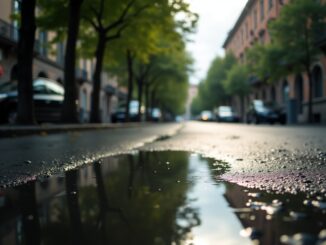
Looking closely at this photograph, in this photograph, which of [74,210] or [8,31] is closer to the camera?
[74,210]

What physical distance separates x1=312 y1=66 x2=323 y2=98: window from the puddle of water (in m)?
28.0

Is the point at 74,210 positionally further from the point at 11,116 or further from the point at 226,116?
→ the point at 226,116

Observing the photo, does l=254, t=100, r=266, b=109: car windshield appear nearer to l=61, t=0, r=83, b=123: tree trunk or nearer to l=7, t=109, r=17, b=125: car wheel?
l=61, t=0, r=83, b=123: tree trunk

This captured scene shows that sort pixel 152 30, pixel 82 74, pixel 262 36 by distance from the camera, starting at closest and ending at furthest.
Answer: pixel 152 30 → pixel 82 74 → pixel 262 36

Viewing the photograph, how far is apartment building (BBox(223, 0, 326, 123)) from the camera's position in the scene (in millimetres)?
26828

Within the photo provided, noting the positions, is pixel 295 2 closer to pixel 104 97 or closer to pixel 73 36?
pixel 73 36

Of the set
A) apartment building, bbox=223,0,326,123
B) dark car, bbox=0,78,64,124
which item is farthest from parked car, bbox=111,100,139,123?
dark car, bbox=0,78,64,124

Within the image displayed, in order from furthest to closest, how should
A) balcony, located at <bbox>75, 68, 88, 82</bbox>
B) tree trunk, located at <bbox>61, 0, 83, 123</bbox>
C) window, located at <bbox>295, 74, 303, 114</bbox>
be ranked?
balcony, located at <bbox>75, 68, 88, 82</bbox> < window, located at <bbox>295, 74, 303, 114</bbox> < tree trunk, located at <bbox>61, 0, 83, 123</bbox>

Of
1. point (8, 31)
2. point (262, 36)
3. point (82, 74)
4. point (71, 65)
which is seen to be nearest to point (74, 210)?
point (71, 65)

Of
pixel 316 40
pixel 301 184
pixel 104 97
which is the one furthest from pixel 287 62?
pixel 104 97

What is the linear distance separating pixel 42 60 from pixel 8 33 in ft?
22.6

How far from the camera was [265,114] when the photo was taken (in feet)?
90.0

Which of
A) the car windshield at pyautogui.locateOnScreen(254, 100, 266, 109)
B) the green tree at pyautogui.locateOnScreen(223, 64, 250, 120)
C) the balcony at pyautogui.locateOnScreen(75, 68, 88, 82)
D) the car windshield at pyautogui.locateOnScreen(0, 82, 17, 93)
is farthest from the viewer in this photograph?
the green tree at pyautogui.locateOnScreen(223, 64, 250, 120)

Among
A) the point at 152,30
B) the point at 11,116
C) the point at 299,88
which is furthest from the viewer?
the point at 299,88
